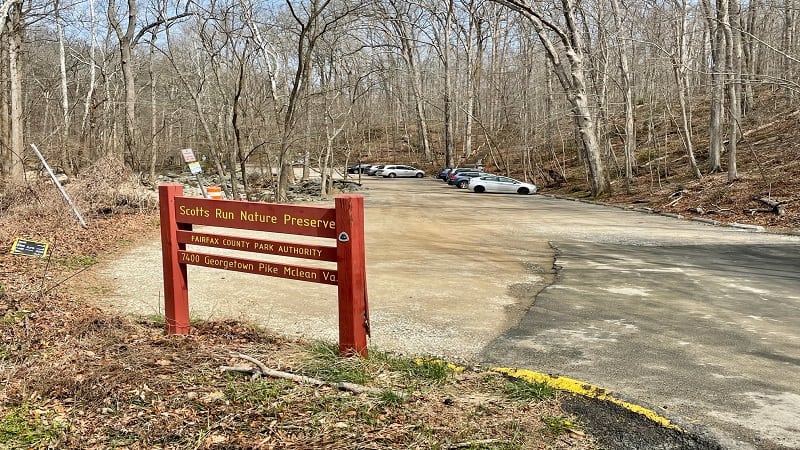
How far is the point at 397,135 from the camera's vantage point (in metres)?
70.8

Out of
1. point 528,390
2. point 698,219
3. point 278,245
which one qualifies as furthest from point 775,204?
point 278,245

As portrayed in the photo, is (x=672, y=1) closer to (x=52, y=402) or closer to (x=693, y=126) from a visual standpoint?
(x=693, y=126)

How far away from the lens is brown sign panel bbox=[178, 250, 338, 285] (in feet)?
15.1

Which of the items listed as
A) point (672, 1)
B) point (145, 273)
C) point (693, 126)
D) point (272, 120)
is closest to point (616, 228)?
point (145, 273)

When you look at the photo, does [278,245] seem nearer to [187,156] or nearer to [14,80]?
[187,156]

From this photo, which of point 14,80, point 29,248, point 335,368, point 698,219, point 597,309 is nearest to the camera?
point 335,368

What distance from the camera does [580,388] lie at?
444 cm

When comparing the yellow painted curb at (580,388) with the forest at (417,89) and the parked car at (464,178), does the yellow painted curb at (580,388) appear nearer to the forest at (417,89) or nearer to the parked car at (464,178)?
the forest at (417,89)

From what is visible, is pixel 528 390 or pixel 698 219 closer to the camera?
pixel 528 390

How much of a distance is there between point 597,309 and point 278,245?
4.07 meters

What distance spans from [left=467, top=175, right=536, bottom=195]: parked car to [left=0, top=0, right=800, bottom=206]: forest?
2767 millimetres

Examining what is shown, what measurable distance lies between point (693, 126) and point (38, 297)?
130 feet

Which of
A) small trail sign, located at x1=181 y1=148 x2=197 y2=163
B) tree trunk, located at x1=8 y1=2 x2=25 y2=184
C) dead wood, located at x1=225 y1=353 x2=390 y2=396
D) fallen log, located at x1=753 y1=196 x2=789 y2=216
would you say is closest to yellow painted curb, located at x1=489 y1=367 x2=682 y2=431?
dead wood, located at x1=225 y1=353 x2=390 y2=396

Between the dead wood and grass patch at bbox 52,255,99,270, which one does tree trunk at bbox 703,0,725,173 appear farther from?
Answer: the dead wood
